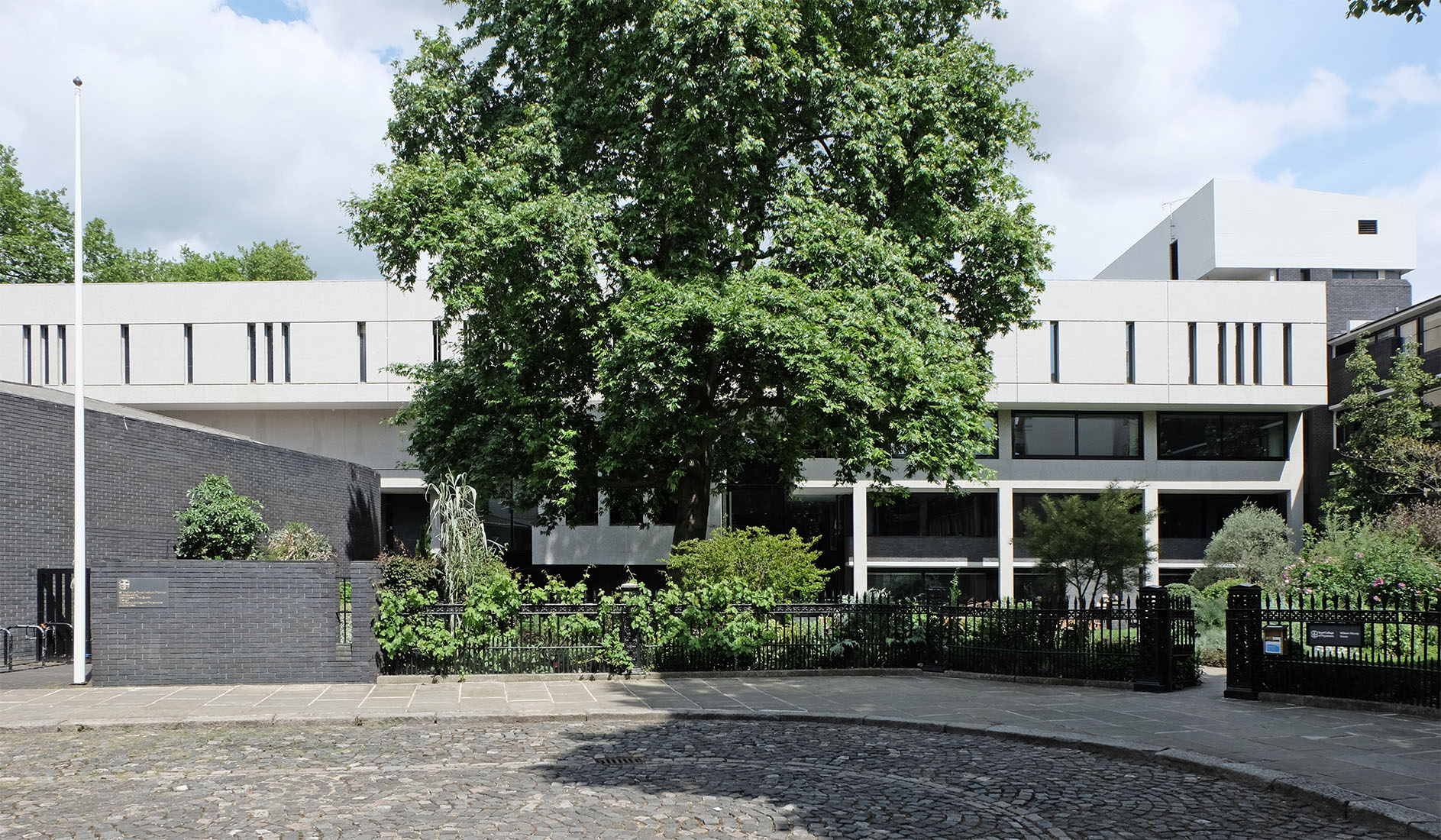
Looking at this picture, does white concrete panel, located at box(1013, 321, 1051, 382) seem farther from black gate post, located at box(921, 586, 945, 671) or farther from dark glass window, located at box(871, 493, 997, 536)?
black gate post, located at box(921, 586, 945, 671)

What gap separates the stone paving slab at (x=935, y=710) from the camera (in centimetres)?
967

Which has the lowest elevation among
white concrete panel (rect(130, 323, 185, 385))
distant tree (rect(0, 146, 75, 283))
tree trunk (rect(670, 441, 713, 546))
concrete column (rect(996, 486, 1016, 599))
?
concrete column (rect(996, 486, 1016, 599))

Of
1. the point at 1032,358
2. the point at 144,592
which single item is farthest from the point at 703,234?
the point at 1032,358

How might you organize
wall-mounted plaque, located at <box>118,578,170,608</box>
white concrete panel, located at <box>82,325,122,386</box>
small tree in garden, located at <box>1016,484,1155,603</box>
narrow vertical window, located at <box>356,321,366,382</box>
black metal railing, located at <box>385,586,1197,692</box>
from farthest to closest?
1. narrow vertical window, located at <box>356,321,366,382</box>
2. white concrete panel, located at <box>82,325,122,386</box>
3. small tree in garden, located at <box>1016,484,1155,603</box>
4. black metal railing, located at <box>385,586,1197,692</box>
5. wall-mounted plaque, located at <box>118,578,170,608</box>

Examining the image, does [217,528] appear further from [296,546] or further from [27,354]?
[27,354]

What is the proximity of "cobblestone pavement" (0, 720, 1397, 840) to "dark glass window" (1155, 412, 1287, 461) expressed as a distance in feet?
108

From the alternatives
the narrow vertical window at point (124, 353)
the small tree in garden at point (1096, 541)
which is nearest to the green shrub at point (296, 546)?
the narrow vertical window at point (124, 353)

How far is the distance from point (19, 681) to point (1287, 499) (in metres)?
40.7

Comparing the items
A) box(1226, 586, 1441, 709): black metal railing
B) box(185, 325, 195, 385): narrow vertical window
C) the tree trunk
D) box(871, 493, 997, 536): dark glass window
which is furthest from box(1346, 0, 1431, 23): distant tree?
box(185, 325, 195, 385): narrow vertical window

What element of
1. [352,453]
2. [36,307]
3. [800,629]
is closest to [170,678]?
[800,629]

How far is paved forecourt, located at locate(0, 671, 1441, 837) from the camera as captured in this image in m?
8.38

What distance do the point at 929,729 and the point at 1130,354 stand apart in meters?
31.4

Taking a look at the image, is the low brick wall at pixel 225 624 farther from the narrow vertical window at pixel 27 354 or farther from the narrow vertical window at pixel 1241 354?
the narrow vertical window at pixel 1241 354

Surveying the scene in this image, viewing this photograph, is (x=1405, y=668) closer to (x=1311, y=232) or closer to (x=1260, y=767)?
(x=1260, y=767)
